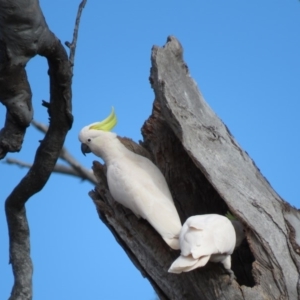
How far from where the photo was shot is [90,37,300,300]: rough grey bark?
87.2 inches

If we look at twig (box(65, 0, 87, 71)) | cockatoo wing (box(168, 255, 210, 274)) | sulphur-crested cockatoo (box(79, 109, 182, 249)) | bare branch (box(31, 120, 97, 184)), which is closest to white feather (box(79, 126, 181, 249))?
sulphur-crested cockatoo (box(79, 109, 182, 249))

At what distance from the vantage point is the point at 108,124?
254 cm

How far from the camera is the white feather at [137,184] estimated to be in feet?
7.27

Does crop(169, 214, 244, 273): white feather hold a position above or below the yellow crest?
below

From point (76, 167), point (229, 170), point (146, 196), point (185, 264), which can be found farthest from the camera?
point (76, 167)

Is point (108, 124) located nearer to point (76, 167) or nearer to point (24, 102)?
point (24, 102)

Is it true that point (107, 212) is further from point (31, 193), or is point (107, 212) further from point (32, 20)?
point (32, 20)

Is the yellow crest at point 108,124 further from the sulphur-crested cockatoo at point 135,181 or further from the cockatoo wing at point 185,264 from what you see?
the cockatoo wing at point 185,264

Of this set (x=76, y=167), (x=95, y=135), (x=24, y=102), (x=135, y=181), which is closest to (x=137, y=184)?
(x=135, y=181)

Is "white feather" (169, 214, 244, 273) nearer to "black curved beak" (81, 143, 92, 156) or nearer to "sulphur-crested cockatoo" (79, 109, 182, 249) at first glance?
"sulphur-crested cockatoo" (79, 109, 182, 249)

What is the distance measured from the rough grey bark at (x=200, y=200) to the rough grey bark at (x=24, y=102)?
0.71ft

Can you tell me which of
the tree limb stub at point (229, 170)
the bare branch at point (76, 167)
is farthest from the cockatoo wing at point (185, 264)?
the bare branch at point (76, 167)

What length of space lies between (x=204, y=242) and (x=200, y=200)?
483 mm

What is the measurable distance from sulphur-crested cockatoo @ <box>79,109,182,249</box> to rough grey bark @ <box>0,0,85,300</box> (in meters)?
0.14
